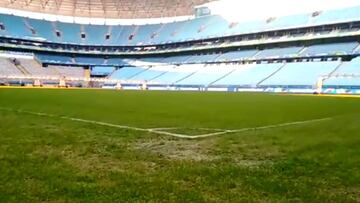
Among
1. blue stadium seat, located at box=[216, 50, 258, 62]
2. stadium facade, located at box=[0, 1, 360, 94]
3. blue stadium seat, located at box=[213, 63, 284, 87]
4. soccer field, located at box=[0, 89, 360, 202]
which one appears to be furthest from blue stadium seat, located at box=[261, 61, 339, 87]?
soccer field, located at box=[0, 89, 360, 202]

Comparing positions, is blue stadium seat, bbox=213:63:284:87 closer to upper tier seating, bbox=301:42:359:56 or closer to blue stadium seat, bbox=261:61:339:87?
blue stadium seat, bbox=261:61:339:87

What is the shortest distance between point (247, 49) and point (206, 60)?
8.00 metres

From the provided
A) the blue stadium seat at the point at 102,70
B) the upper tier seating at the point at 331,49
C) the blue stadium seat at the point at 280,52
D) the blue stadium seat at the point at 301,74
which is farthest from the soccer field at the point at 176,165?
the blue stadium seat at the point at 102,70

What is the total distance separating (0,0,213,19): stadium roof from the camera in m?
82.5

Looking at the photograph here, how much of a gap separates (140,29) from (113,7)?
7950mm

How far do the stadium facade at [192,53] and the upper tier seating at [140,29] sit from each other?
0.21 m

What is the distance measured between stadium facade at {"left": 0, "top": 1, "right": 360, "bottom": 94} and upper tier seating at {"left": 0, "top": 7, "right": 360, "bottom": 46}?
0.21 m

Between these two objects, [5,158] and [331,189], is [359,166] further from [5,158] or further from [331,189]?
[5,158]

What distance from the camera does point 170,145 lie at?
7648 mm

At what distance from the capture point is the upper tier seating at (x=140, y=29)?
6806 centimetres

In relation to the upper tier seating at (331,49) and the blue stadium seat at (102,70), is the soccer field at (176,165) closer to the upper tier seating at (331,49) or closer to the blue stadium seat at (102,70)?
the upper tier seating at (331,49)

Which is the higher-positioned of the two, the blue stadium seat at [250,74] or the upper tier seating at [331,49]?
the upper tier seating at [331,49]

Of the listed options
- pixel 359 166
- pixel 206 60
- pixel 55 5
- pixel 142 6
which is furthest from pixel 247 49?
pixel 359 166

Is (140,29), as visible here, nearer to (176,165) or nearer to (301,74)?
(301,74)
